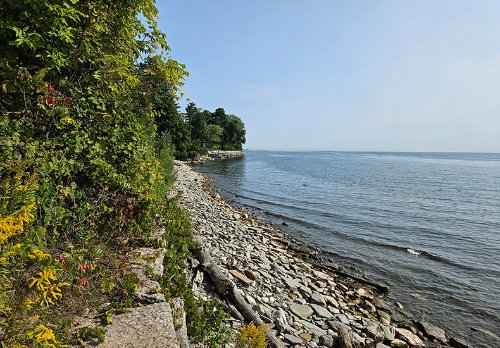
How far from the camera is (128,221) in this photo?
20.2ft

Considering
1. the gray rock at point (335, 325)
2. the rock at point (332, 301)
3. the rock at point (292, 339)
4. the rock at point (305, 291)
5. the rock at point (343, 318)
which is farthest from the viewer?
the rock at point (305, 291)

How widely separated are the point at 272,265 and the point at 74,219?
7269mm

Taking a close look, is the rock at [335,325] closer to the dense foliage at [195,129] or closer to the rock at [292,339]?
the rock at [292,339]

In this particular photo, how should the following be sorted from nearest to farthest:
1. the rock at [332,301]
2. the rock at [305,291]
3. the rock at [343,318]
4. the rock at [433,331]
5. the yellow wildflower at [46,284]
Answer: the yellow wildflower at [46,284], the rock at [343,318], the rock at [433,331], the rock at [332,301], the rock at [305,291]

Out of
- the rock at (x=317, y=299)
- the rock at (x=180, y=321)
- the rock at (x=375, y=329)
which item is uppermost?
the rock at (x=180, y=321)

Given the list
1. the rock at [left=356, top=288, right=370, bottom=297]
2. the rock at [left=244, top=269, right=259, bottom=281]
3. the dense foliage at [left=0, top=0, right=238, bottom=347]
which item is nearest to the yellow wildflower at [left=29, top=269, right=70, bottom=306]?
the dense foliage at [left=0, top=0, right=238, bottom=347]

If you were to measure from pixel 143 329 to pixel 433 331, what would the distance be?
27.8 feet

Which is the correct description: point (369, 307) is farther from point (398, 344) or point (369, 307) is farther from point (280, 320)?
point (280, 320)

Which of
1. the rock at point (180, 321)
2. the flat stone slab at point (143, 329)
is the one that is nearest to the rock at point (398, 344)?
the rock at point (180, 321)

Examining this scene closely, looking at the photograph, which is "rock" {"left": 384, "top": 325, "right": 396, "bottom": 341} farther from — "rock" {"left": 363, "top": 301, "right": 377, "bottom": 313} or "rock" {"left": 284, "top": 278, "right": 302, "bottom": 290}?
"rock" {"left": 284, "top": 278, "right": 302, "bottom": 290}

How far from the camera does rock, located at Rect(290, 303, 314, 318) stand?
7.35 metres

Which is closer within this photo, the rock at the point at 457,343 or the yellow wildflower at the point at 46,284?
the yellow wildflower at the point at 46,284

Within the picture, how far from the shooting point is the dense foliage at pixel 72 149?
3.16 m

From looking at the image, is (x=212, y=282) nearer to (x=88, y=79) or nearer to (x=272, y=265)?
(x=272, y=265)
